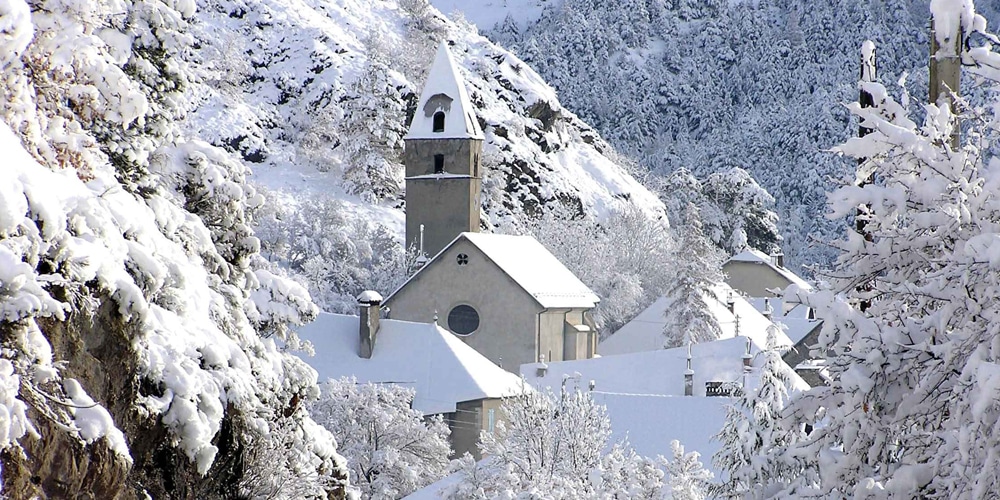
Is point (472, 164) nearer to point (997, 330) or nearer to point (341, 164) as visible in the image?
point (341, 164)

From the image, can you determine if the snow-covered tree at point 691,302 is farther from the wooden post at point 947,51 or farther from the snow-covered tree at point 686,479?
the wooden post at point 947,51

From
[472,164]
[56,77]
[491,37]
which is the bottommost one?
[56,77]

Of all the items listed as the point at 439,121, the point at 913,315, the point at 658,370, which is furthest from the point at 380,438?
the point at 913,315

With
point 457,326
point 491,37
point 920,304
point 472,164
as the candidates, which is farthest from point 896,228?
point 491,37

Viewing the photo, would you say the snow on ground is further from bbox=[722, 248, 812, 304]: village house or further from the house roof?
the house roof

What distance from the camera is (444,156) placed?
1965 inches

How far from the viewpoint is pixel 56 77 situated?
6594 millimetres

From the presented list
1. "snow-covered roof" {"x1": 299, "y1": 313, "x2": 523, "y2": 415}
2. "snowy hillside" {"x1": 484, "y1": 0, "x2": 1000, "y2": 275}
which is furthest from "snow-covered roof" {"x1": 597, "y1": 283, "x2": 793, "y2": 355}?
"snowy hillside" {"x1": 484, "y1": 0, "x2": 1000, "y2": 275}

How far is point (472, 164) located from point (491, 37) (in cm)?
9435

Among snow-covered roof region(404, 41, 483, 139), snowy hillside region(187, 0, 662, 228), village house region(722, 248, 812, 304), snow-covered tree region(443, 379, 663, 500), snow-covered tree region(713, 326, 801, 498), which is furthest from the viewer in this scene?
village house region(722, 248, 812, 304)

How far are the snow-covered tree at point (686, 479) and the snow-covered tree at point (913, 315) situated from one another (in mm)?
12643

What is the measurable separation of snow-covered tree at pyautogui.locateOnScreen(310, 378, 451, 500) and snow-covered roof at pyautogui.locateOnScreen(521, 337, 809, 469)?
11.9 ft

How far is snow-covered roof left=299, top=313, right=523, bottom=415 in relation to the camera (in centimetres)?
3459

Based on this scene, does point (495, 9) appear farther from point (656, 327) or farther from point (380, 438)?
point (380, 438)
